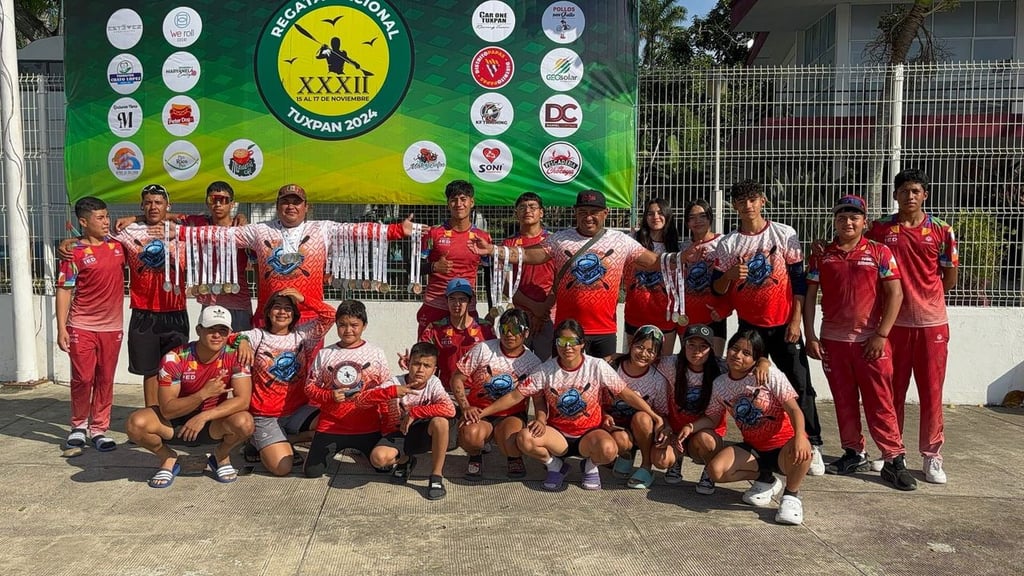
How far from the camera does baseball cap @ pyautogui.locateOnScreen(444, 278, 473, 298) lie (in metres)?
4.93

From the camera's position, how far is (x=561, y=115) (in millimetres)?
6930

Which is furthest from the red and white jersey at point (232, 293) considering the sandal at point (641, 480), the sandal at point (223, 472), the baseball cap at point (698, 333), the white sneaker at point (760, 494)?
the white sneaker at point (760, 494)

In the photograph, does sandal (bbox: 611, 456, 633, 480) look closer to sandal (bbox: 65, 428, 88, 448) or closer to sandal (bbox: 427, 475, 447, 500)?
sandal (bbox: 427, 475, 447, 500)

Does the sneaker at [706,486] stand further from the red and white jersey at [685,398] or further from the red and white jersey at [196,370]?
the red and white jersey at [196,370]

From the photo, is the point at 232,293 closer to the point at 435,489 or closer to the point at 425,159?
the point at 435,489

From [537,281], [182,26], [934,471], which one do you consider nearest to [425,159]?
[537,281]

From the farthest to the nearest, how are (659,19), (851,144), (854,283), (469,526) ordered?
(659,19) < (851,144) < (854,283) < (469,526)

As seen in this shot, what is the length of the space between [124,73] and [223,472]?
4572 mm

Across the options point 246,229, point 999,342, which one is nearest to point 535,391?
point 246,229

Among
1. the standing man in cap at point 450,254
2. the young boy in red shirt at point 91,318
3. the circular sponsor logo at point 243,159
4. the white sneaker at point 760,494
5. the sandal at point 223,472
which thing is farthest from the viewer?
the circular sponsor logo at point 243,159

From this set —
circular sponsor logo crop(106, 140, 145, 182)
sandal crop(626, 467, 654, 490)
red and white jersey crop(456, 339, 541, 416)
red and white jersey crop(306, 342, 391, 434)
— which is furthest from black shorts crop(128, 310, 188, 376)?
sandal crop(626, 467, 654, 490)

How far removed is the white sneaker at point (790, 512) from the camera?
402 centimetres

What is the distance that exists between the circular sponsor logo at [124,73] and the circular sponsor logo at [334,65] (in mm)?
1199

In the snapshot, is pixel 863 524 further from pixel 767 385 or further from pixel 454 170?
pixel 454 170
